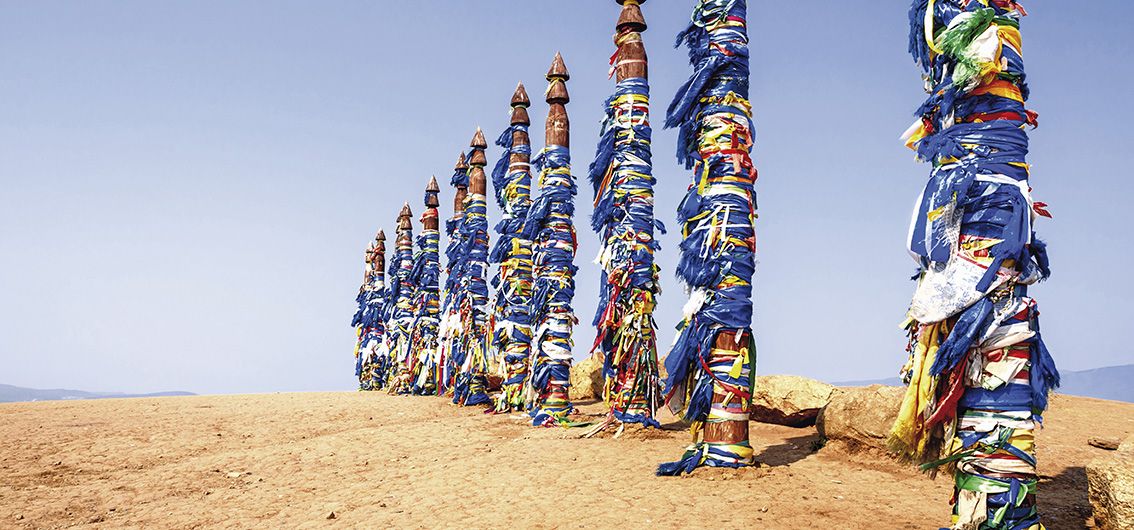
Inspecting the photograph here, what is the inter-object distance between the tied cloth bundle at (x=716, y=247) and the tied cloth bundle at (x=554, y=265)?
13.5ft

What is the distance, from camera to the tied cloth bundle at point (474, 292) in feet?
48.7

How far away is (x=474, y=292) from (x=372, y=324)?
32.9ft

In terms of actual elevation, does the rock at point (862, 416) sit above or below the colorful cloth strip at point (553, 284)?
below

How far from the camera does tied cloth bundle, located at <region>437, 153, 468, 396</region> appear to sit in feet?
52.9

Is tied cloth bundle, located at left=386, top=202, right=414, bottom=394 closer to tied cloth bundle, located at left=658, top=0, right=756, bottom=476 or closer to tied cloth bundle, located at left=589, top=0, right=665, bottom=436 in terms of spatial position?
tied cloth bundle, located at left=589, top=0, right=665, bottom=436

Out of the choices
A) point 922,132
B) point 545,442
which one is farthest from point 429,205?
point 922,132

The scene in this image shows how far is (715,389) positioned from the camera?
6785 millimetres

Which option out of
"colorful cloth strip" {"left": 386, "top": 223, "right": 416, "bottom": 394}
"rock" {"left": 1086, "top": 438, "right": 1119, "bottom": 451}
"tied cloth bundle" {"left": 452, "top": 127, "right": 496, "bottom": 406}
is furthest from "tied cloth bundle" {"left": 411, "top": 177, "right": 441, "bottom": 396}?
"rock" {"left": 1086, "top": 438, "right": 1119, "bottom": 451}

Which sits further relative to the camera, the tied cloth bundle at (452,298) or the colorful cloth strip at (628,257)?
the tied cloth bundle at (452,298)

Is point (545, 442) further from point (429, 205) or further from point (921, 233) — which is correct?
point (429, 205)

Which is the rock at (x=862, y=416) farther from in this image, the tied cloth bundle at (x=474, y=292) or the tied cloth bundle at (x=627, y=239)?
the tied cloth bundle at (x=474, y=292)

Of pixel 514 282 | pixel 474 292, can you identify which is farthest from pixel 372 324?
pixel 514 282

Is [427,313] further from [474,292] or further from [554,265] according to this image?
[554,265]

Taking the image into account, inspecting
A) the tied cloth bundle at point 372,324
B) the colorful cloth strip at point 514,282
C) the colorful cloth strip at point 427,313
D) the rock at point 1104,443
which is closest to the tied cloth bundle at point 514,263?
the colorful cloth strip at point 514,282
